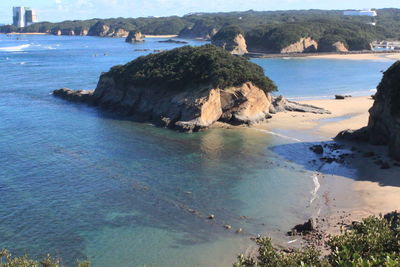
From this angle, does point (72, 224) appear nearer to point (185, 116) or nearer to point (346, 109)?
point (185, 116)

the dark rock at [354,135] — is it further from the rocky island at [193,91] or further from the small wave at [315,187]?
the small wave at [315,187]

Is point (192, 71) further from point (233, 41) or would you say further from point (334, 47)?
point (334, 47)

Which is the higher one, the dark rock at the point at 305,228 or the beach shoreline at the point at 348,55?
the beach shoreline at the point at 348,55

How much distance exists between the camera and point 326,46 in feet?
510

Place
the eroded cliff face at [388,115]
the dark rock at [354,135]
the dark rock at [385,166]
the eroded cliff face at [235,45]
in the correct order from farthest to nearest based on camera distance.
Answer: the eroded cliff face at [235,45]
the dark rock at [354,135]
the eroded cliff face at [388,115]
the dark rock at [385,166]

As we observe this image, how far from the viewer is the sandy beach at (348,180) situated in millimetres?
30406

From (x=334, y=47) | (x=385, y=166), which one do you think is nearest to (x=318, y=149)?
(x=385, y=166)

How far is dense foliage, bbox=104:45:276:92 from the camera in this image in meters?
55.5

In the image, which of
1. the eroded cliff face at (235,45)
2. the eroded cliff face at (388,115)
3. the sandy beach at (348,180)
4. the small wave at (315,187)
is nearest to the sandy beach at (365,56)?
the eroded cliff face at (235,45)

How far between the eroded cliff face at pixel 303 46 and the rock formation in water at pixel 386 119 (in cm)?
10726

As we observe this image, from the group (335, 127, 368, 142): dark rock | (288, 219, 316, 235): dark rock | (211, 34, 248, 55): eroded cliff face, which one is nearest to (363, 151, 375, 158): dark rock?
(335, 127, 368, 142): dark rock

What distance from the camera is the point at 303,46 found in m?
156

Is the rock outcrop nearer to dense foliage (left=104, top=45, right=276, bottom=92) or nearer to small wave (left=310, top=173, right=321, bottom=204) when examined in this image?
dense foliage (left=104, top=45, right=276, bottom=92)

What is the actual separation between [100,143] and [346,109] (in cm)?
3614
